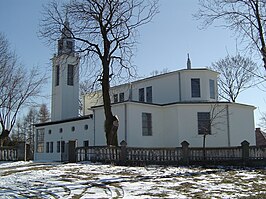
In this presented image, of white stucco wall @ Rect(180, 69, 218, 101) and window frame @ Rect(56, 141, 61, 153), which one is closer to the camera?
white stucco wall @ Rect(180, 69, 218, 101)

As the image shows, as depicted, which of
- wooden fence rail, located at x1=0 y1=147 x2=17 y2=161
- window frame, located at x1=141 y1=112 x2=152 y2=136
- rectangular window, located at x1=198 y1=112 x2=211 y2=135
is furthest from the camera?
rectangular window, located at x1=198 y1=112 x2=211 y2=135

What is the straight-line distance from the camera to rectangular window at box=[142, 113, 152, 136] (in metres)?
30.8

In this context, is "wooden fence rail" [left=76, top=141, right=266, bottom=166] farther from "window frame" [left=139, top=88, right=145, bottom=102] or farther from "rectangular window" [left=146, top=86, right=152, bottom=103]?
"window frame" [left=139, top=88, right=145, bottom=102]

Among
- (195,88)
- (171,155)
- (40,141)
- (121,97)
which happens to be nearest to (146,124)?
(195,88)

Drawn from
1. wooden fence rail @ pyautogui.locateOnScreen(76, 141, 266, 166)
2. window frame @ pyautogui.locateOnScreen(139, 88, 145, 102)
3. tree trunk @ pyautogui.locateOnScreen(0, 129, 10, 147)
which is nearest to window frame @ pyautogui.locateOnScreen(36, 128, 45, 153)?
tree trunk @ pyautogui.locateOnScreen(0, 129, 10, 147)

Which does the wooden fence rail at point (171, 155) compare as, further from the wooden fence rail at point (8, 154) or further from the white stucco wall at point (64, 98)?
the white stucco wall at point (64, 98)

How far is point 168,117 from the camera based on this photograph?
105ft

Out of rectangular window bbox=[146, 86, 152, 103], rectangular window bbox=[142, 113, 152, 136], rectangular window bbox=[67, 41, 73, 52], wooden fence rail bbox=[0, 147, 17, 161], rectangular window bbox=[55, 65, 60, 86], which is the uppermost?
rectangular window bbox=[55, 65, 60, 86]

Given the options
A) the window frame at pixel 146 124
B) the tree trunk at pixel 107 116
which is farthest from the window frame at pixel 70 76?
the tree trunk at pixel 107 116

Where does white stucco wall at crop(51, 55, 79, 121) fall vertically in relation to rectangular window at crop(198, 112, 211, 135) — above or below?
above

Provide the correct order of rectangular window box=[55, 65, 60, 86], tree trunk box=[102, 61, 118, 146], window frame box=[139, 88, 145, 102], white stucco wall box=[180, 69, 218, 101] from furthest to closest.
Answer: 1. rectangular window box=[55, 65, 60, 86]
2. window frame box=[139, 88, 145, 102]
3. white stucco wall box=[180, 69, 218, 101]
4. tree trunk box=[102, 61, 118, 146]

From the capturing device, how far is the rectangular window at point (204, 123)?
31.0 m

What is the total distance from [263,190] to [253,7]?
35.2ft

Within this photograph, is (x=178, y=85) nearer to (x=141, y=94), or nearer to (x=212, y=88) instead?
(x=212, y=88)
